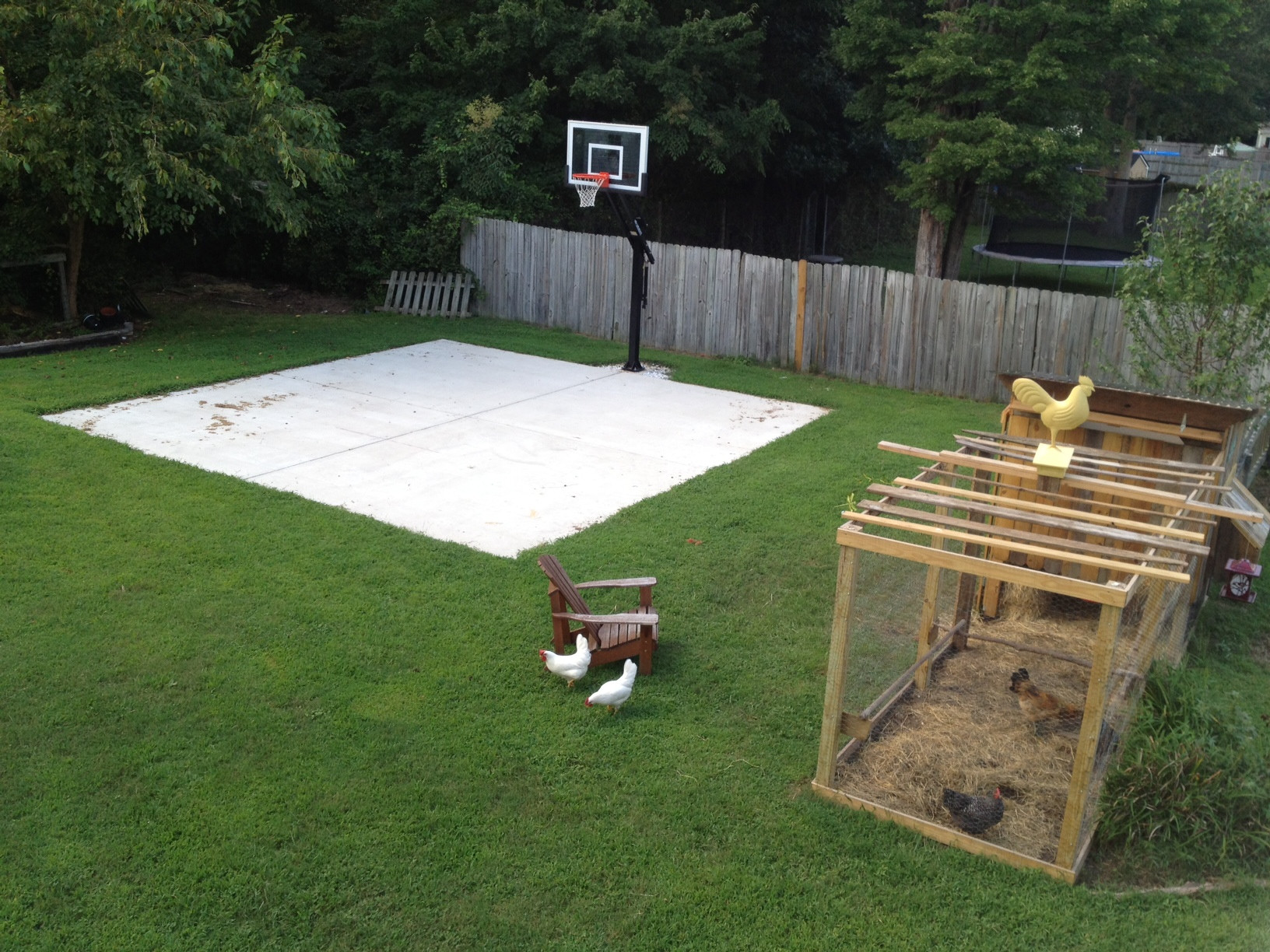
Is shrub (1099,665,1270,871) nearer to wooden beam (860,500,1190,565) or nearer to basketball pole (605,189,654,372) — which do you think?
wooden beam (860,500,1190,565)

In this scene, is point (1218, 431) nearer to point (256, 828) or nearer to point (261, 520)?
point (256, 828)

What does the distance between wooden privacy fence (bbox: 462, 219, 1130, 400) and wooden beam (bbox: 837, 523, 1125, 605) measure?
24.8 ft

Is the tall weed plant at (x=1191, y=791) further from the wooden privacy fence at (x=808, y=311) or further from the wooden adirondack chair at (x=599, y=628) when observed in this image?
the wooden privacy fence at (x=808, y=311)

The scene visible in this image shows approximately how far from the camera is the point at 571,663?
19.1 ft

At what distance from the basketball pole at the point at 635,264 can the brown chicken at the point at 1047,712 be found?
8510 mm

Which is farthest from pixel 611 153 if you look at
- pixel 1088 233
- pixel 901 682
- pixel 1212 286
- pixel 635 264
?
pixel 1088 233

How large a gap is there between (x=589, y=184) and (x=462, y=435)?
456 centimetres

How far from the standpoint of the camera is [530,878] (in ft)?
14.8

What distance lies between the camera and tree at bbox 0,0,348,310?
12.3m

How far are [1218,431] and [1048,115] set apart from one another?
1214cm

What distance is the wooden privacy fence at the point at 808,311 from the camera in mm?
A: 12391

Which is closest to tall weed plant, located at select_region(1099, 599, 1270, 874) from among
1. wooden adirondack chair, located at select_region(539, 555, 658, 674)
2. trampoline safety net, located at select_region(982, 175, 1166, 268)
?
wooden adirondack chair, located at select_region(539, 555, 658, 674)

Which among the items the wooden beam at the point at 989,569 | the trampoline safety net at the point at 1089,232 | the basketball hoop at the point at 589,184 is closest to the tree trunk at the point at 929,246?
the trampoline safety net at the point at 1089,232

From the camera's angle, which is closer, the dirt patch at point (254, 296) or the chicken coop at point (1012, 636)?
the chicken coop at point (1012, 636)
